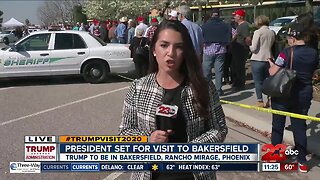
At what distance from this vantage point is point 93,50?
35.9 ft

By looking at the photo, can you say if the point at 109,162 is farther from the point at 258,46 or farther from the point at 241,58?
the point at 241,58

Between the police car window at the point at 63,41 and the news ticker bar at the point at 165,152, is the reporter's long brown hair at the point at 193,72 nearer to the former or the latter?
the news ticker bar at the point at 165,152

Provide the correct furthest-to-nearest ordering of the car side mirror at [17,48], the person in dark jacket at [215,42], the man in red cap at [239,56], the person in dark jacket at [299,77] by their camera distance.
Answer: the car side mirror at [17,48]
the man in red cap at [239,56]
the person in dark jacket at [215,42]
the person in dark jacket at [299,77]

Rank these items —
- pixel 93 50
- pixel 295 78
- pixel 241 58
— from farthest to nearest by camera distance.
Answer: pixel 93 50
pixel 241 58
pixel 295 78

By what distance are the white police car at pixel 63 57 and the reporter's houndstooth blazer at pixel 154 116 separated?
887cm

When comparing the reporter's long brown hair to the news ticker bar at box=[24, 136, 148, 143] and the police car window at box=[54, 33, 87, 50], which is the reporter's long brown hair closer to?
the news ticker bar at box=[24, 136, 148, 143]

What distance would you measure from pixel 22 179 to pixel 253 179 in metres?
2.65

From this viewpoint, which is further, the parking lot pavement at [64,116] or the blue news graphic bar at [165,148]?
the parking lot pavement at [64,116]

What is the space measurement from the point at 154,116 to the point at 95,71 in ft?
30.1

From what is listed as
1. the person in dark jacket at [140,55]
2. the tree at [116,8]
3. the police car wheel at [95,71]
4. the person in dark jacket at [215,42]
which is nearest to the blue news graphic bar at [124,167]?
the person in dark jacket at [215,42]

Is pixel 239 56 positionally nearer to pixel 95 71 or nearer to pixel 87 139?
pixel 95 71

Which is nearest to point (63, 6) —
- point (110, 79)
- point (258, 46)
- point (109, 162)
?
point (110, 79)

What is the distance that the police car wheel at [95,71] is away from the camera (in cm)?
1107

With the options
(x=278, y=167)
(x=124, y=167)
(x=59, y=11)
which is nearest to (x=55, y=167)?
(x=124, y=167)
